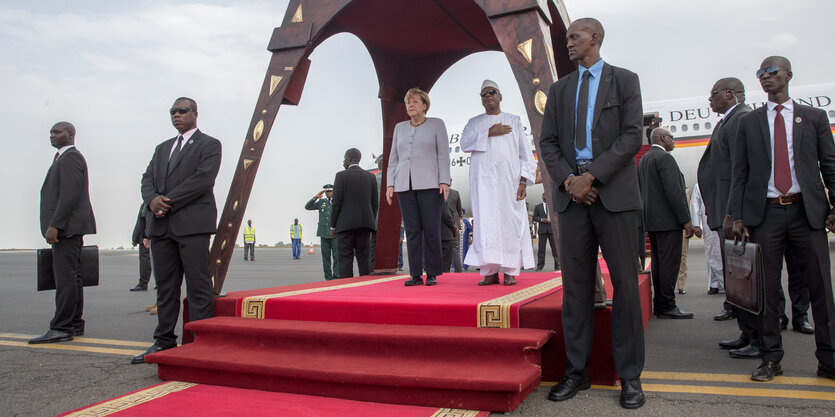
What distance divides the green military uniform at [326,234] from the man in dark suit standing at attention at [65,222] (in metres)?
4.17

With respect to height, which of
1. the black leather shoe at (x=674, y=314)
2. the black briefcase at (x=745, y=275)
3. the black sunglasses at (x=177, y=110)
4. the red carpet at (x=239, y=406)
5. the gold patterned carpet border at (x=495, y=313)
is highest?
the black sunglasses at (x=177, y=110)

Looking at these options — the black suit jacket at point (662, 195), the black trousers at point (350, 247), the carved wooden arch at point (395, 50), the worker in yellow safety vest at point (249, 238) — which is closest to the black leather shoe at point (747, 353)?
the carved wooden arch at point (395, 50)

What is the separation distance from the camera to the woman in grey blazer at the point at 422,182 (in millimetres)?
4742

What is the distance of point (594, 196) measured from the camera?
107 inches

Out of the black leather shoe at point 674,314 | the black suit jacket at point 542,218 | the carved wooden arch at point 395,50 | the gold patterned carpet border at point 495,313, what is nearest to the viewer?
the gold patterned carpet border at point 495,313

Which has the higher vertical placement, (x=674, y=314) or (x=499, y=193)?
(x=499, y=193)

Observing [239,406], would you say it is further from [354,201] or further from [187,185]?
[354,201]

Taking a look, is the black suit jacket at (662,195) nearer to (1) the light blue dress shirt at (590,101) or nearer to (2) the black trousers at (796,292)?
(2) the black trousers at (796,292)

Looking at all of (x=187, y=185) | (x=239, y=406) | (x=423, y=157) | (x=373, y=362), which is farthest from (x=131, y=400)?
(x=423, y=157)

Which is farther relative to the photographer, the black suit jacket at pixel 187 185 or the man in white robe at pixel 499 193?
the man in white robe at pixel 499 193

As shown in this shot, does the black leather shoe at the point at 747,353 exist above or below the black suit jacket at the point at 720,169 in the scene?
below

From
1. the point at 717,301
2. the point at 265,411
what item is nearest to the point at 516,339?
the point at 265,411

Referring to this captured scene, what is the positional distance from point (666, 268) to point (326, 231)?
601 cm

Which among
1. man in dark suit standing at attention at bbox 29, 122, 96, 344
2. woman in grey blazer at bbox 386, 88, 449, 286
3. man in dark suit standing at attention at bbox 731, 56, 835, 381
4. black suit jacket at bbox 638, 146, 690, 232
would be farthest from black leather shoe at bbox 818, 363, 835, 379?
man in dark suit standing at attention at bbox 29, 122, 96, 344
